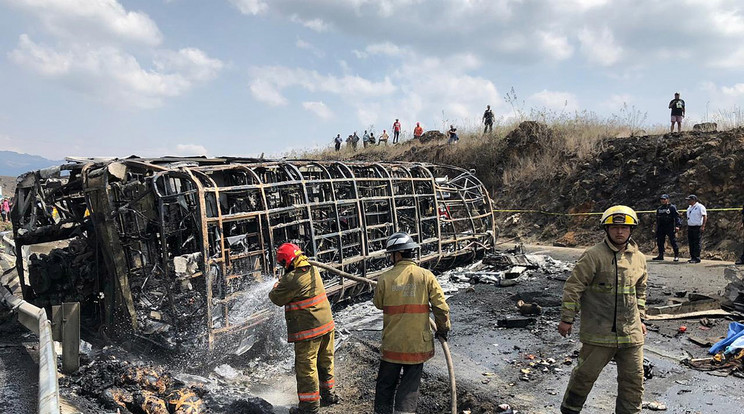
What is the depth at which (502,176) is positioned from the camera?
19.4 m

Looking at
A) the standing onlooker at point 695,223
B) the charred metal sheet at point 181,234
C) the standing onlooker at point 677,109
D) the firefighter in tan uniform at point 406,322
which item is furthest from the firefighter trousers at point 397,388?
the standing onlooker at point 677,109

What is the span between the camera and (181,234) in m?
6.12

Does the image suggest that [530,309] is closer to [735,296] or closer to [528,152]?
[735,296]

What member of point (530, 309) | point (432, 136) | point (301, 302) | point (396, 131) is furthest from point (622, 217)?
point (396, 131)

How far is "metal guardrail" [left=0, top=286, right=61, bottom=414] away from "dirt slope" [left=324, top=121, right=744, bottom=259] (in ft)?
43.3

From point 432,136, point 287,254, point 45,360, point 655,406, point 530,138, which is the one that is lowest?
point 655,406

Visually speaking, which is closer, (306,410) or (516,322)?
(306,410)

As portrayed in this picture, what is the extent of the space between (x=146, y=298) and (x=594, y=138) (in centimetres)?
1619

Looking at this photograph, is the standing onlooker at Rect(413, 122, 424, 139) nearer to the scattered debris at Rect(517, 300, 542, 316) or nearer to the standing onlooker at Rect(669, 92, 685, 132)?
the standing onlooker at Rect(669, 92, 685, 132)

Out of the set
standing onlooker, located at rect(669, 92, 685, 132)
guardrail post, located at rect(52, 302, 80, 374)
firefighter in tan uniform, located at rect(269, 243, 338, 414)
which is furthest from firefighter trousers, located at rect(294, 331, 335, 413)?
standing onlooker, located at rect(669, 92, 685, 132)

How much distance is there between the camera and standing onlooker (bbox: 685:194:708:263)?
10367mm

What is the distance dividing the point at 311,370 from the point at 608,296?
9.28 ft

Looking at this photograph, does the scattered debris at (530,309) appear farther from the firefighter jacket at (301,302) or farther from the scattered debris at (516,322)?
the firefighter jacket at (301,302)

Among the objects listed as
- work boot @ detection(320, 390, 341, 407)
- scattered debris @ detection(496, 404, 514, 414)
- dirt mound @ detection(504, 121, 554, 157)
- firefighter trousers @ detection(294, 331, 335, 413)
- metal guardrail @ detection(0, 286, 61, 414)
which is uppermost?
dirt mound @ detection(504, 121, 554, 157)
